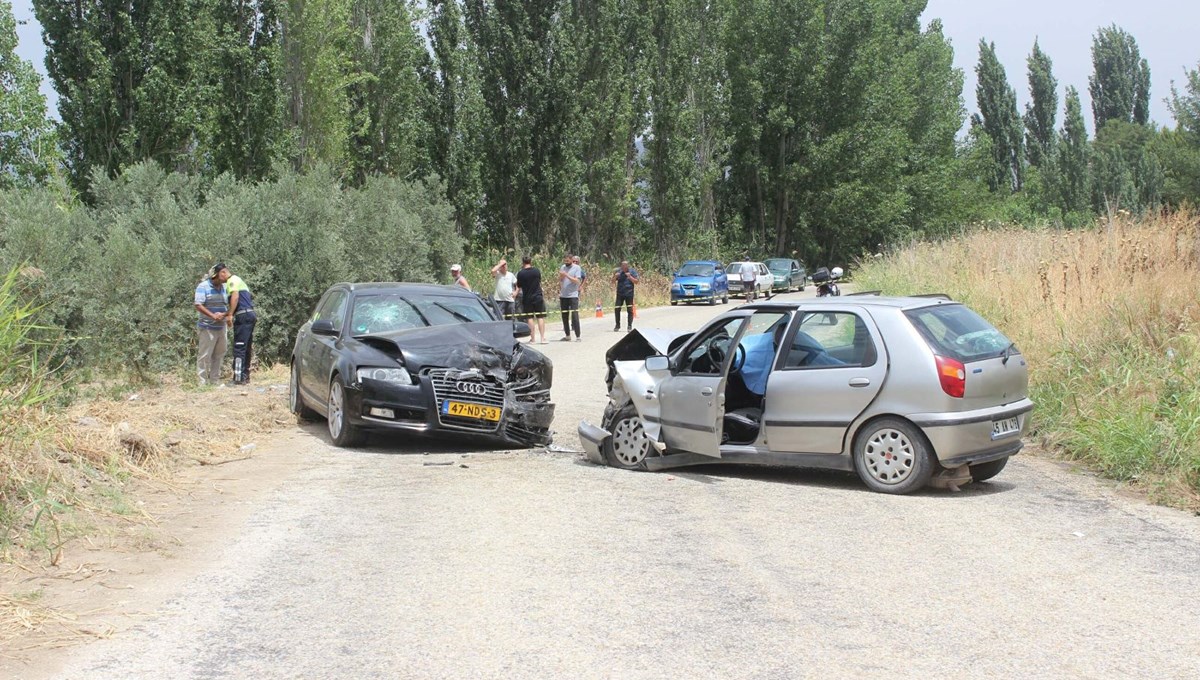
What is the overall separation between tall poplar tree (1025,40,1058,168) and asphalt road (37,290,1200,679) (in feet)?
261

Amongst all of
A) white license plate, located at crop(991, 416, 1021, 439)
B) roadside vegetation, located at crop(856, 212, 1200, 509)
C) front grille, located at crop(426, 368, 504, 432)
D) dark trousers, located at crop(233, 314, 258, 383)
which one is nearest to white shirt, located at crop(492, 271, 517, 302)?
dark trousers, located at crop(233, 314, 258, 383)

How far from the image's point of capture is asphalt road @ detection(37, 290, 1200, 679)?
5.03 meters

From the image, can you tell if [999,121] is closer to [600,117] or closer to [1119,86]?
[1119,86]

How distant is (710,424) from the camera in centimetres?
948

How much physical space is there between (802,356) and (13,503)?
20.1ft

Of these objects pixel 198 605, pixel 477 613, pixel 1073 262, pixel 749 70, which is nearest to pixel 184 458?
pixel 198 605

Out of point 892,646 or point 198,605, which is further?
point 198,605

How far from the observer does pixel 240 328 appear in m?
17.0

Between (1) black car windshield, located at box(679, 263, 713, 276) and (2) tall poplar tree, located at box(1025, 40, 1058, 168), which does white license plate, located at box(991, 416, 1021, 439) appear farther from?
(2) tall poplar tree, located at box(1025, 40, 1058, 168)

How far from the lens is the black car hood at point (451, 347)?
11.3 meters

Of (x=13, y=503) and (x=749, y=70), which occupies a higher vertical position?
(x=749, y=70)

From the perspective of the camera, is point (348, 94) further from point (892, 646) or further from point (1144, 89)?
point (1144, 89)

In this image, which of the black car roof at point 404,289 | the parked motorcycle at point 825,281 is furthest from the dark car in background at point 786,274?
the black car roof at point 404,289

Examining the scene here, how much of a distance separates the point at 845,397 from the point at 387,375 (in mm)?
4755
